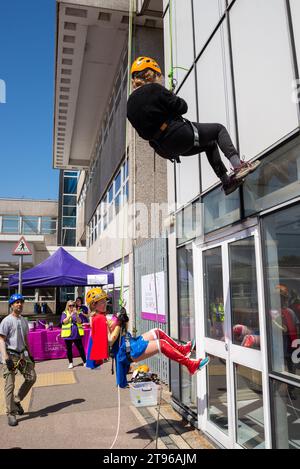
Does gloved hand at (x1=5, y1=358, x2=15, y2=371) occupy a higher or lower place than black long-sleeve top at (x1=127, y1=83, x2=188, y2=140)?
lower

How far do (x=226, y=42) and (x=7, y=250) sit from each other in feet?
86.5

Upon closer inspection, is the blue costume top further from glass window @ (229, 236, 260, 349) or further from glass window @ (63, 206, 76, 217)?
glass window @ (63, 206, 76, 217)

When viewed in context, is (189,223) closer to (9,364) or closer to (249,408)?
(249,408)

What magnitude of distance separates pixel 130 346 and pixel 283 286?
2088 mm

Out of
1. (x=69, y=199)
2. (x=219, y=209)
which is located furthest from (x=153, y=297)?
(x=69, y=199)

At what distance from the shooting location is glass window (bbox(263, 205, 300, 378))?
3539 mm

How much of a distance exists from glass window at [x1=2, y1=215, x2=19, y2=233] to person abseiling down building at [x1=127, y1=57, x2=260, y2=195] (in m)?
36.0

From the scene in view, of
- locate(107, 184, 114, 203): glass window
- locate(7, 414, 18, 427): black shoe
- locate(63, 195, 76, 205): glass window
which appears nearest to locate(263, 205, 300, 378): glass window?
locate(7, 414, 18, 427): black shoe

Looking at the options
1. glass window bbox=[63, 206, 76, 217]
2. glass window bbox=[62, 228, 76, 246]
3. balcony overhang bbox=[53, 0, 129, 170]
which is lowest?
glass window bbox=[62, 228, 76, 246]

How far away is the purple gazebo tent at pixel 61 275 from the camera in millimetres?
13188

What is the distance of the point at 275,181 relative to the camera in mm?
3873

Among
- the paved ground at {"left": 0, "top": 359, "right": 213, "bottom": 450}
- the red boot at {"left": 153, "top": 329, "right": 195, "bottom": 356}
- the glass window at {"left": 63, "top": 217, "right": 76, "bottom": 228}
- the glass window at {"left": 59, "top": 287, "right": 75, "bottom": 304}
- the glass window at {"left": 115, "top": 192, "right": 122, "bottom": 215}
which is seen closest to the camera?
the red boot at {"left": 153, "top": 329, "right": 195, "bottom": 356}

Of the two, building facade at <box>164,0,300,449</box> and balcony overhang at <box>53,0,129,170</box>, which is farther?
balcony overhang at <box>53,0,129,170</box>

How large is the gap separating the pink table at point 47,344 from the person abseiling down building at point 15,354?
18.6ft
